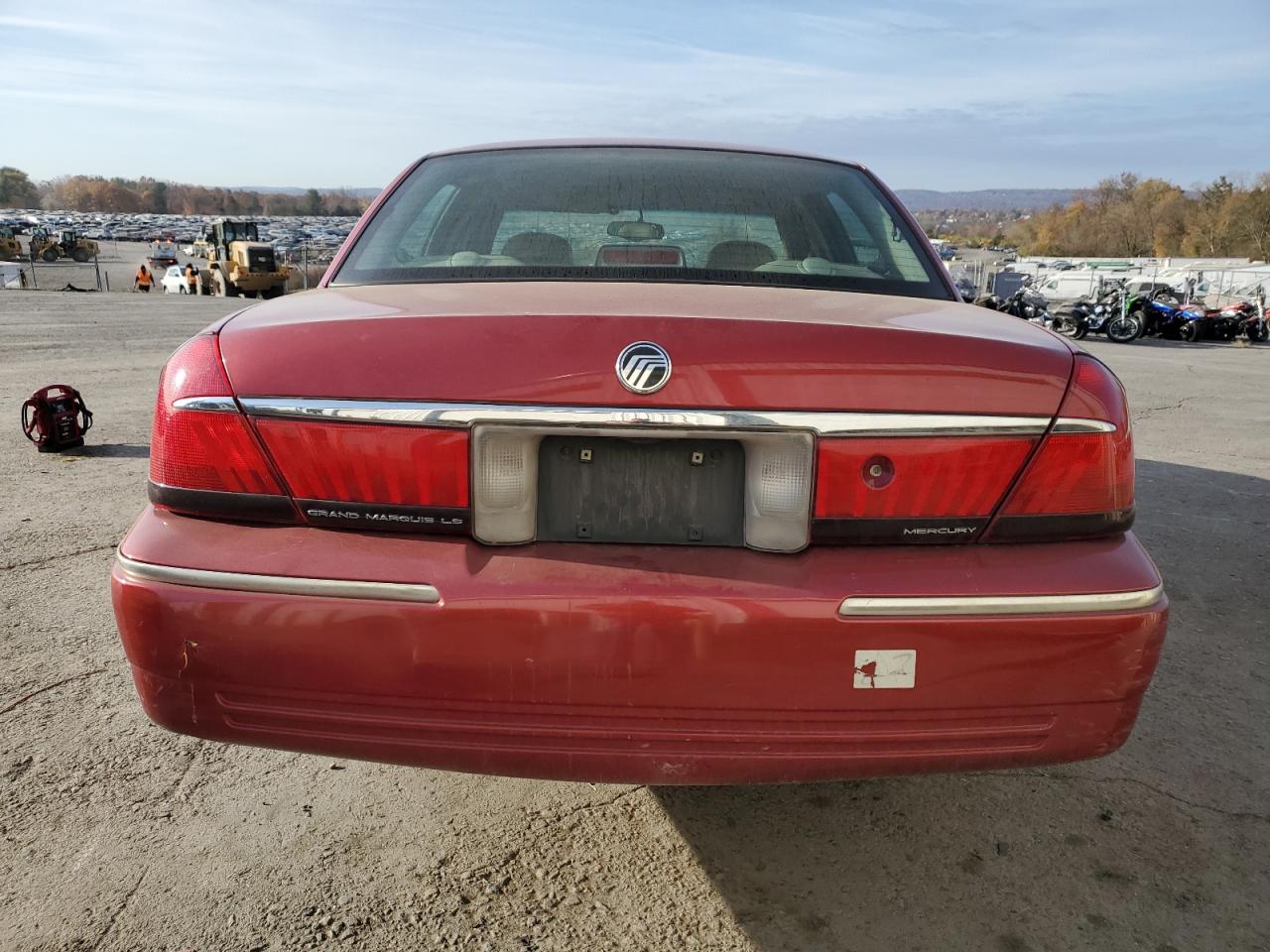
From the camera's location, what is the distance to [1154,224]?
96188 millimetres

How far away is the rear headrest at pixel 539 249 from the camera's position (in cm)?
231

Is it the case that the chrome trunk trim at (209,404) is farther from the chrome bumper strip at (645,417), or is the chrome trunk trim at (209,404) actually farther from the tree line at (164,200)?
the tree line at (164,200)

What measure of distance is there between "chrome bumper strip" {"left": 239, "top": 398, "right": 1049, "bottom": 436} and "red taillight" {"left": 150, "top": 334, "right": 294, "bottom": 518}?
7 cm

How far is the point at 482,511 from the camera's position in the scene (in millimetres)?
1686

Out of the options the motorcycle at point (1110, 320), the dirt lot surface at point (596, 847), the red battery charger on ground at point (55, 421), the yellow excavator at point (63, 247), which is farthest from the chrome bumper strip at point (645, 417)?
the yellow excavator at point (63, 247)

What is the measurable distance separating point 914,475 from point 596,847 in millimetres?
1173

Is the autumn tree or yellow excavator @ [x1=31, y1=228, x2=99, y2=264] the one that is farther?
the autumn tree

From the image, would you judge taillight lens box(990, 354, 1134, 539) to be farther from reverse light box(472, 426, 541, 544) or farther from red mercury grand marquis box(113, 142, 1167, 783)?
reverse light box(472, 426, 541, 544)

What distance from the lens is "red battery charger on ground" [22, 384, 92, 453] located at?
5.91m

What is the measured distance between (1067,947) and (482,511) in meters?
1.46

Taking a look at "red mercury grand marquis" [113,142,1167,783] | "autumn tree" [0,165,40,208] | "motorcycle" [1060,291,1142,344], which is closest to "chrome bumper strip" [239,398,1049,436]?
"red mercury grand marquis" [113,142,1167,783]

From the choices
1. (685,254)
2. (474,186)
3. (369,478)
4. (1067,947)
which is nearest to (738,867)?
(1067,947)

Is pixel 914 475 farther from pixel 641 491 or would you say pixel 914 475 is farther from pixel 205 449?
pixel 205 449

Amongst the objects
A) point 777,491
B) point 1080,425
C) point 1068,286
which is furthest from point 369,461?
point 1068,286
